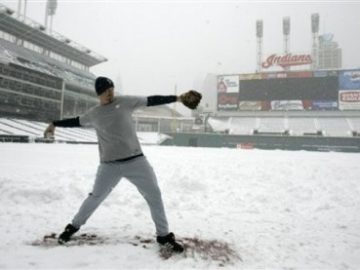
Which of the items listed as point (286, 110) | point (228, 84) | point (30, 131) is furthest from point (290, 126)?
point (30, 131)

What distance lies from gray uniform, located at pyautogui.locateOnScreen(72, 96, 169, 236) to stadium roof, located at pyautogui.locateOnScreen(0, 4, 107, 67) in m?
48.2

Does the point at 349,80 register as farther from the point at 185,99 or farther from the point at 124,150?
the point at 124,150

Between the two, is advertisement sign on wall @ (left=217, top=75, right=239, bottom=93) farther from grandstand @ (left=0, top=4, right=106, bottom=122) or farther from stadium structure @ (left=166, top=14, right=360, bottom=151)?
grandstand @ (left=0, top=4, right=106, bottom=122)

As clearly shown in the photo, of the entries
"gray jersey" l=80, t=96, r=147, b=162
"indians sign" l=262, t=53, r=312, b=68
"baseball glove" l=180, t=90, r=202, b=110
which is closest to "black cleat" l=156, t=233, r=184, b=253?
"gray jersey" l=80, t=96, r=147, b=162

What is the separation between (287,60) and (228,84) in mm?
11960

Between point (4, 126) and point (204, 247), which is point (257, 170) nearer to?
point (204, 247)

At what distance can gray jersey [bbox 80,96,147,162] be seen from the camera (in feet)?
12.2

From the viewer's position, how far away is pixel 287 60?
196ft

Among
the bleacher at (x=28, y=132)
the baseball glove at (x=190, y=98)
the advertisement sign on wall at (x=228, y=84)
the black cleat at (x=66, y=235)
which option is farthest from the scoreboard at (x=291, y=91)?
the black cleat at (x=66, y=235)

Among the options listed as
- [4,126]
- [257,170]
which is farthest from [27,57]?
[257,170]

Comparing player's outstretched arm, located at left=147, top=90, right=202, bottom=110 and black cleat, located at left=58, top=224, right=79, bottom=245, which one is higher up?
player's outstretched arm, located at left=147, top=90, right=202, bottom=110

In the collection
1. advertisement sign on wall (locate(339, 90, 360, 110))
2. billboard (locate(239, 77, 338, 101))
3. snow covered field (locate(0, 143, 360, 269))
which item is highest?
billboard (locate(239, 77, 338, 101))

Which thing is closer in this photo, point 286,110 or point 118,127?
point 118,127

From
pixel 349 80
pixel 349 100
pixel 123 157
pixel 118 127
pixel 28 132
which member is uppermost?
pixel 349 80
